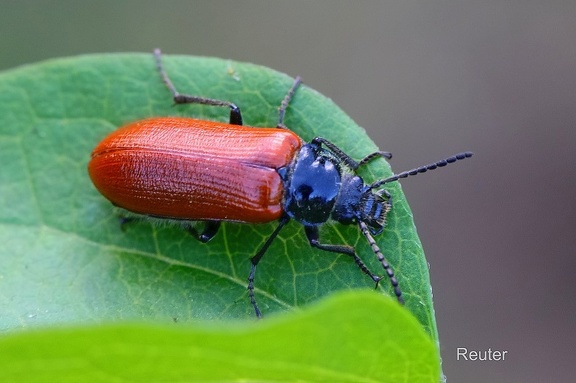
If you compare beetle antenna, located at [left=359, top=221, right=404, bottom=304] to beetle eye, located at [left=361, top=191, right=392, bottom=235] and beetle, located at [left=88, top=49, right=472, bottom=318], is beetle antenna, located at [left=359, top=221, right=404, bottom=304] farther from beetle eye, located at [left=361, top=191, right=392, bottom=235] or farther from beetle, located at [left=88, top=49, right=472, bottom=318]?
beetle, located at [left=88, top=49, right=472, bottom=318]

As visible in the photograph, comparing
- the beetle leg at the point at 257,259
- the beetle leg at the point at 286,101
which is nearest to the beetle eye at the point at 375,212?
the beetle leg at the point at 257,259

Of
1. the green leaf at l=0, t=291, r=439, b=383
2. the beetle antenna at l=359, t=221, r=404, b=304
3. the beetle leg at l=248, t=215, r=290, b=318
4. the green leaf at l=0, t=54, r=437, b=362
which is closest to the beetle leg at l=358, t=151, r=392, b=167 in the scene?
the green leaf at l=0, t=54, r=437, b=362

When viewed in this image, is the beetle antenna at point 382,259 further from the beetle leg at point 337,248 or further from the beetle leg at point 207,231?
the beetle leg at point 207,231

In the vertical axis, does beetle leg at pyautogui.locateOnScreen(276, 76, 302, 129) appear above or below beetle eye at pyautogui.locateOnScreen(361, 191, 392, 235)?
above

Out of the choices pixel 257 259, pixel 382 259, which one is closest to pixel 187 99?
pixel 257 259

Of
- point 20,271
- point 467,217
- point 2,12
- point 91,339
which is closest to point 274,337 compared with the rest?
point 91,339

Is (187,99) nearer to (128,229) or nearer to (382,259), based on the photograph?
(128,229)

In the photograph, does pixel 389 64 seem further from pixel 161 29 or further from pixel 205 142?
pixel 205 142

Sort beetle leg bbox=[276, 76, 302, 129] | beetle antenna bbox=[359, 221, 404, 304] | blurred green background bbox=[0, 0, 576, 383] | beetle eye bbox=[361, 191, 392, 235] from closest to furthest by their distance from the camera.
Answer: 1. beetle antenna bbox=[359, 221, 404, 304]
2. beetle eye bbox=[361, 191, 392, 235]
3. beetle leg bbox=[276, 76, 302, 129]
4. blurred green background bbox=[0, 0, 576, 383]
